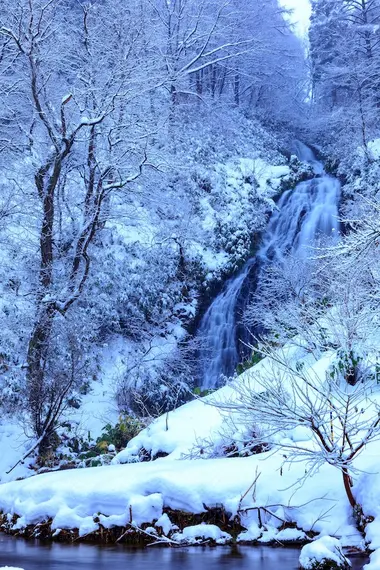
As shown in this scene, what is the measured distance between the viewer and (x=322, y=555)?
18.7 ft

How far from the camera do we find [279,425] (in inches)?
259

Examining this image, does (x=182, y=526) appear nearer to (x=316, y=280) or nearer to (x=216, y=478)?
(x=216, y=478)

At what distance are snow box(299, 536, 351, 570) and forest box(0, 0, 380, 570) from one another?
0.02m

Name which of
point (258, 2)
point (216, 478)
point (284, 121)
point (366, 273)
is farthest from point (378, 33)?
point (216, 478)

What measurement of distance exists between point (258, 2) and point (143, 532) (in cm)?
3414

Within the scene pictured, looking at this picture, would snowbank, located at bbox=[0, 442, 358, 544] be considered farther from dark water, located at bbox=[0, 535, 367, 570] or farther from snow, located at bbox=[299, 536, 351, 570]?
snow, located at bbox=[299, 536, 351, 570]

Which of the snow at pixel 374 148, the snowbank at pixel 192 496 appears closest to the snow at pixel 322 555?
the snowbank at pixel 192 496

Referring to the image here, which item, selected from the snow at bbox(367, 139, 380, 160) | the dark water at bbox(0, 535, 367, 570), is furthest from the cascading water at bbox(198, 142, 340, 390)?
the dark water at bbox(0, 535, 367, 570)

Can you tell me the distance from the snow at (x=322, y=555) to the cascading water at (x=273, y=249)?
8974 mm

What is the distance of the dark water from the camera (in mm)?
6348

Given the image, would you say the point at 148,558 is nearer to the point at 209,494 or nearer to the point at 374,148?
the point at 209,494

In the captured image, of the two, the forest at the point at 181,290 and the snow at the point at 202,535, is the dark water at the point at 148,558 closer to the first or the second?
the snow at the point at 202,535

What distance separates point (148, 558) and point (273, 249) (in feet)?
48.7

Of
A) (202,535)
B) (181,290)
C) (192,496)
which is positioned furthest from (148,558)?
(181,290)
